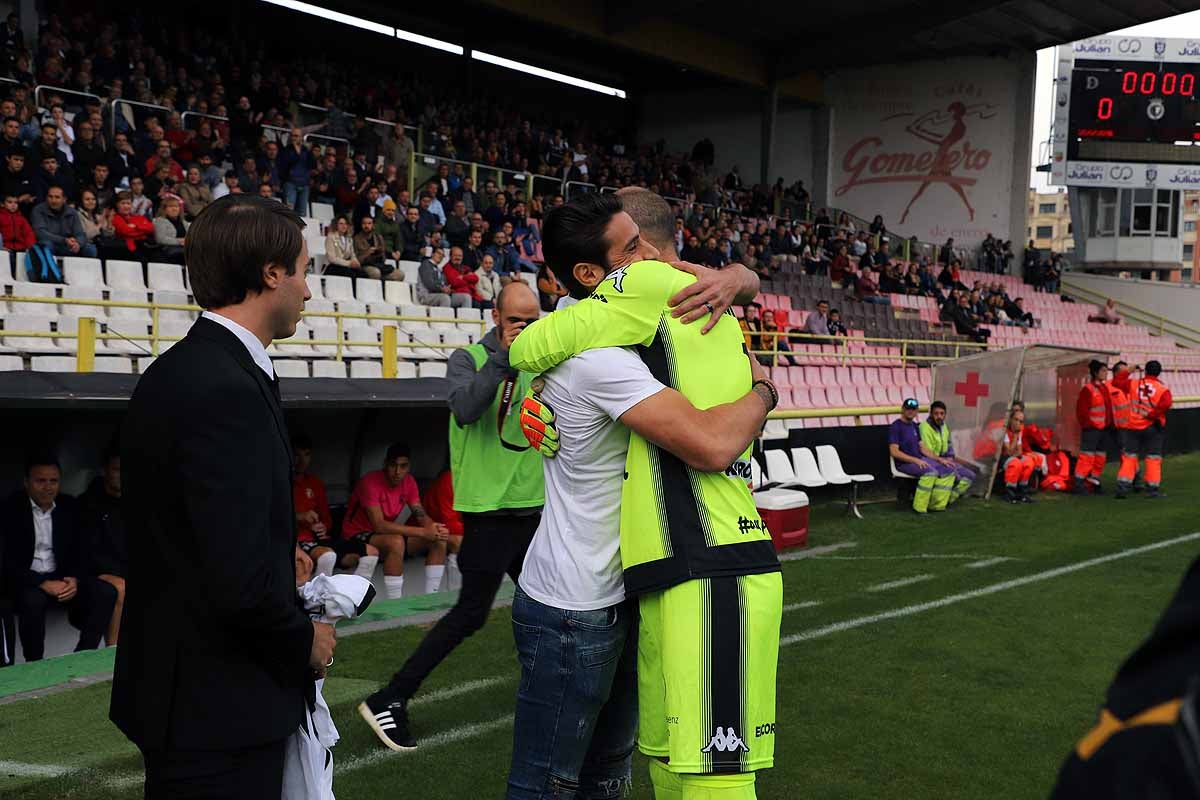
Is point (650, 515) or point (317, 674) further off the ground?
point (650, 515)

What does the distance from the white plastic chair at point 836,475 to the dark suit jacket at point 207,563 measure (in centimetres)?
1122

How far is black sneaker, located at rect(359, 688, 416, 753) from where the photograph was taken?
4.70 meters

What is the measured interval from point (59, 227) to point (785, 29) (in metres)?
23.7

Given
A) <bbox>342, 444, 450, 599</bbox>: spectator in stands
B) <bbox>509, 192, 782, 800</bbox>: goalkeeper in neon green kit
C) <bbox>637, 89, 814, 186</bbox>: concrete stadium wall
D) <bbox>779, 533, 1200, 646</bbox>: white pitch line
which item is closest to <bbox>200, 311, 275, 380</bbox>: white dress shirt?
<bbox>509, 192, 782, 800</bbox>: goalkeeper in neon green kit

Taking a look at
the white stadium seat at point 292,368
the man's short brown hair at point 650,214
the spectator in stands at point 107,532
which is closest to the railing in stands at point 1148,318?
the white stadium seat at point 292,368

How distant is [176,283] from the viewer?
1202 cm

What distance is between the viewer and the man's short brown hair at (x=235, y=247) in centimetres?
206

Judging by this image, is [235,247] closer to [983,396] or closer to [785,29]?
[983,396]

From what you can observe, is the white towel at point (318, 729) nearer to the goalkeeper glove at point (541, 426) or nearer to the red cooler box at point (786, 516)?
the goalkeeper glove at point (541, 426)

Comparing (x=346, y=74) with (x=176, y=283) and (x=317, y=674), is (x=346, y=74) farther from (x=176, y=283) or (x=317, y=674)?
(x=317, y=674)

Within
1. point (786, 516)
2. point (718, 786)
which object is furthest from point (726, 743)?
point (786, 516)

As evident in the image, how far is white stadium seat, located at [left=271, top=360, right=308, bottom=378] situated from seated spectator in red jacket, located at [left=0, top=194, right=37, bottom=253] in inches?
106

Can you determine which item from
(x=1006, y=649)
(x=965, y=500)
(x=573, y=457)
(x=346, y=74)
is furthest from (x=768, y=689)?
(x=346, y=74)

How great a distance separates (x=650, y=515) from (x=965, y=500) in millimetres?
12390
